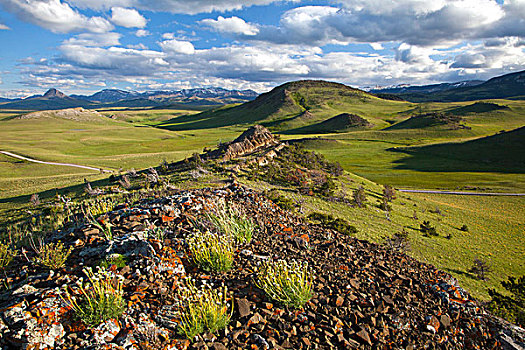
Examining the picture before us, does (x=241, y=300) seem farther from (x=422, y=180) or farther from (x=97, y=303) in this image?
(x=422, y=180)

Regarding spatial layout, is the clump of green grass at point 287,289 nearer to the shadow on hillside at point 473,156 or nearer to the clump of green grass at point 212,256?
the clump of green grass at point 212,256

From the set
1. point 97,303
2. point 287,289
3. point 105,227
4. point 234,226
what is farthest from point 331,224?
point 97,303

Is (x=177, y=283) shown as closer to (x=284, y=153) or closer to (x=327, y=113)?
Answer: (x=284, y=153)

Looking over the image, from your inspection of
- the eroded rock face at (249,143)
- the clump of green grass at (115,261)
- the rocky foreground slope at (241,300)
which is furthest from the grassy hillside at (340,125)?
the clump of green grass at (115,261)

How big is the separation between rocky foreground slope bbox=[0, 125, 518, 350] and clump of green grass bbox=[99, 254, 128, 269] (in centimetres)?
8

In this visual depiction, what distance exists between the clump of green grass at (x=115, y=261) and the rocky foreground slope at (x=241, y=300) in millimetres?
76

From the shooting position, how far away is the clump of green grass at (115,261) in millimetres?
5837

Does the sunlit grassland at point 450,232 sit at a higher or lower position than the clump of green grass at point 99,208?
lower

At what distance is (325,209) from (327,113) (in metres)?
179

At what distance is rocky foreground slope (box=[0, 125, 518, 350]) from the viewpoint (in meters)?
4.48

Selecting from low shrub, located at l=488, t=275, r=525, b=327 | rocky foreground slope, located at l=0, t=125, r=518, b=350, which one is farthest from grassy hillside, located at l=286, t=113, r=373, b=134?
rocky foreground slope, located at l=0, t=125, r=518, b=350

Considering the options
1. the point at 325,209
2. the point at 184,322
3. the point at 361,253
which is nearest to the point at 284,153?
the point at 325,209

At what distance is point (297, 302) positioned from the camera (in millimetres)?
5434

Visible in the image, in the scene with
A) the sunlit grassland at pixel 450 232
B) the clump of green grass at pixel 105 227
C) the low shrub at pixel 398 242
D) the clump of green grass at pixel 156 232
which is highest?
the clump of green grass at pixel 105 227
